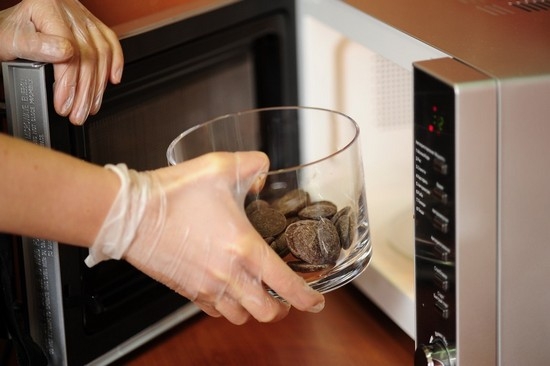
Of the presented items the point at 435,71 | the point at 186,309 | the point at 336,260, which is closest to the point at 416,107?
the point at 435,71

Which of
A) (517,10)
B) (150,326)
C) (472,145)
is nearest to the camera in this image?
(472,145)

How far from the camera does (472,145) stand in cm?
68

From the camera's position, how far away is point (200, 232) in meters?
0.71

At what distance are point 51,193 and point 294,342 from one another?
0.42 metres

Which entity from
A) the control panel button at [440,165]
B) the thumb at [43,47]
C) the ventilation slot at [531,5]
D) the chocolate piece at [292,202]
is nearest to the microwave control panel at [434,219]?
the control panel button at [440,165]

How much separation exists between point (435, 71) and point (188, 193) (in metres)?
0.23

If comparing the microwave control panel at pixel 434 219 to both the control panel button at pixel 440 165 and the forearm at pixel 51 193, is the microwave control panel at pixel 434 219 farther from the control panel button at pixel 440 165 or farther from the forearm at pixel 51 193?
the forearm at pixel 51 193

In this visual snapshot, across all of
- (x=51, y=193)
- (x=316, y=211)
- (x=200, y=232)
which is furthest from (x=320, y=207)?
(x=51, y=193)

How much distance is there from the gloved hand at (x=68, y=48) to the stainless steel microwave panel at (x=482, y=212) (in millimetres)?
309

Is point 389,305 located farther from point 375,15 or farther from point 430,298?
point 375,15

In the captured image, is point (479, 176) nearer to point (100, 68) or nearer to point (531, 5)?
point (531, 5)

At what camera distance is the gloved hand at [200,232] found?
0.69 metres

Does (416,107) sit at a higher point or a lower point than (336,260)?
higher

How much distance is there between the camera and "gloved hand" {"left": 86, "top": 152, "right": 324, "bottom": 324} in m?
0.69
